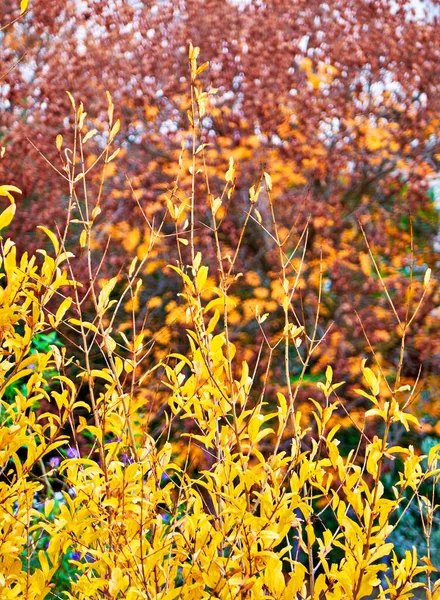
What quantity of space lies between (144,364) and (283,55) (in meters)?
2.29

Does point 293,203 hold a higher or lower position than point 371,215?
higher

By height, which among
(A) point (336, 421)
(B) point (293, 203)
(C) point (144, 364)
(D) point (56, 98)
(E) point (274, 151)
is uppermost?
(D) point (56, 98)

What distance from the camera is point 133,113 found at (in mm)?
5371

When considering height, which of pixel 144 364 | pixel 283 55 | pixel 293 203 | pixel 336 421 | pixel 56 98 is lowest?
pixel 336 421

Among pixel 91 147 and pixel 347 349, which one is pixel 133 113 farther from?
pixel 347 349

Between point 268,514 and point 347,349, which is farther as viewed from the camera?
point 347,349

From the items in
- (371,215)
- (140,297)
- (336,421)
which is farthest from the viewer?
(140,297)

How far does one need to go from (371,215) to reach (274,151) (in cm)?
78

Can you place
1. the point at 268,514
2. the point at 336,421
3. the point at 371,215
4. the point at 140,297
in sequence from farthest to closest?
1. the point at 140,297
2. the point at 371,215
3. the point at 336,421
4. the point at 268,514

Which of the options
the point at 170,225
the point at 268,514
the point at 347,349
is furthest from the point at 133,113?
the point at 268,514

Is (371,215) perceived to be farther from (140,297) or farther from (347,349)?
(140,297)

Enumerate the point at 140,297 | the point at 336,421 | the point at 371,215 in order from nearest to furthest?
the point at 336,421 → the point at 371,215 → the point at 140,297

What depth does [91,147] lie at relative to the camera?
220 inches

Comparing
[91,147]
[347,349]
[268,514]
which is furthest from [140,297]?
[268,514]
